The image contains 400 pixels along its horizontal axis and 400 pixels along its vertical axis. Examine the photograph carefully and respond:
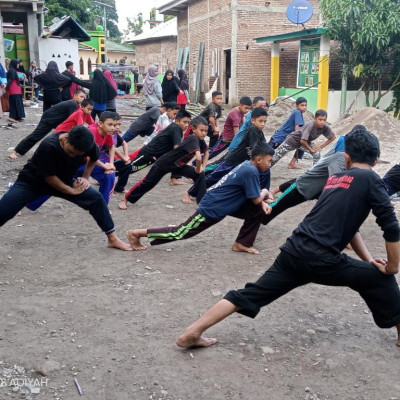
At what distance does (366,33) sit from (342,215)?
11833 mm

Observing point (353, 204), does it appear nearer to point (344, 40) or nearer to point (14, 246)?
point (14, 246)

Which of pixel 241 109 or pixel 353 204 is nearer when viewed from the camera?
pixel 353 204

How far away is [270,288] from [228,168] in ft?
13.0

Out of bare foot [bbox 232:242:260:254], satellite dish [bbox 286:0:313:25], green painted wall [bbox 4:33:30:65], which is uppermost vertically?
satellite dish [bbox 286:0:313:25]

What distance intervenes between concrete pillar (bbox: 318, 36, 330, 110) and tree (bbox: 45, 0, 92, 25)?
1591 cm

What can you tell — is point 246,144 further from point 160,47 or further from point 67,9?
point 160,47

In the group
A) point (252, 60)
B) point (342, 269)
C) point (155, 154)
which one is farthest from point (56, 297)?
point (252, 60)

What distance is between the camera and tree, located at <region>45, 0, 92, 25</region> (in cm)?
2602

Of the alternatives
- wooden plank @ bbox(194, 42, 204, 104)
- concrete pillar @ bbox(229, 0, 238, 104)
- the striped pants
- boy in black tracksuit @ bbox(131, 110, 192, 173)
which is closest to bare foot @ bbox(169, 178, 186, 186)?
boy in black tracksuit @ bbox(131, 110, 192, 173)

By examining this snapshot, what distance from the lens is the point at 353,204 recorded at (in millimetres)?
2723

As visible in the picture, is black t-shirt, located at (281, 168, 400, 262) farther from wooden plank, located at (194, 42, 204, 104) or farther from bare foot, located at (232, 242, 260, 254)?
wooden plank, located at (194, 42, 204, 104)

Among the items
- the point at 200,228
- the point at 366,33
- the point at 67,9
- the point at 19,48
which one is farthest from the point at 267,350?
the point at 67,9

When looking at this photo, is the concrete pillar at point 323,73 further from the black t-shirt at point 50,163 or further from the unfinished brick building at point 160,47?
the unfinished brick building at point 160,47

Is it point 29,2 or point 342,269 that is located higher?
point 29,2
